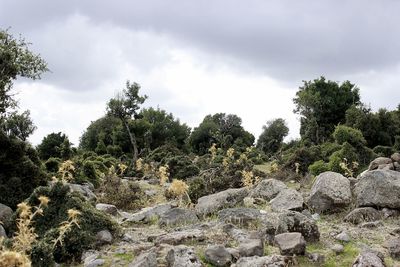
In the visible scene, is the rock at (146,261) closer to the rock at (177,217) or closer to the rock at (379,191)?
the rock at (177,217)

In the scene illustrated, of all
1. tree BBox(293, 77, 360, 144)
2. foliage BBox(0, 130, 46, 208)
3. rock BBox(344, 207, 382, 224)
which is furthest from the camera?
tree BBox(293, 77, 360, 144)

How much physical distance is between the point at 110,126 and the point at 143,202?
154ft

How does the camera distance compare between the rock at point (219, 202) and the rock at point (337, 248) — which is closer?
the rock at point (337, 248)

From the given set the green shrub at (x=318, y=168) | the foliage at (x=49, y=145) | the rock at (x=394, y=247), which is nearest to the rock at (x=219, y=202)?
the rock at (x=394, y=247)

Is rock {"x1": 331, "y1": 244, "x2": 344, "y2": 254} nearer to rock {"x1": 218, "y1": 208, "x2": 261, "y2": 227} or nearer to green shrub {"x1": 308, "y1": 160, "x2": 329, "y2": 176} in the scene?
rock {"x1": 218, "y1": 208, "x2": 261, "y2": 227}

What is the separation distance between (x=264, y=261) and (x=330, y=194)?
4.93 m

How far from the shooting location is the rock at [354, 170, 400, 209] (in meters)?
11.4

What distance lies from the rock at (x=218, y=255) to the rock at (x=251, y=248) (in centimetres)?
26

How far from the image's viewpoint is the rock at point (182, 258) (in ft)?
24.6

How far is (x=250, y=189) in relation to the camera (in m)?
14.4

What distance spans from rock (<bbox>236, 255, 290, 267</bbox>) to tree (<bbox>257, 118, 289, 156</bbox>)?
2106 inches

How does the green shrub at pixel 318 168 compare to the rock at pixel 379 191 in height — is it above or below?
above

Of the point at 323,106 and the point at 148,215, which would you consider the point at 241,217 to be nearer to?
the point at 148,215

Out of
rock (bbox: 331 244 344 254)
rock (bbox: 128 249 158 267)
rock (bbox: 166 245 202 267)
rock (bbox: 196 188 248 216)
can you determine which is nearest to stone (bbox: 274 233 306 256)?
rock (bbox: 331 244 344 254)
